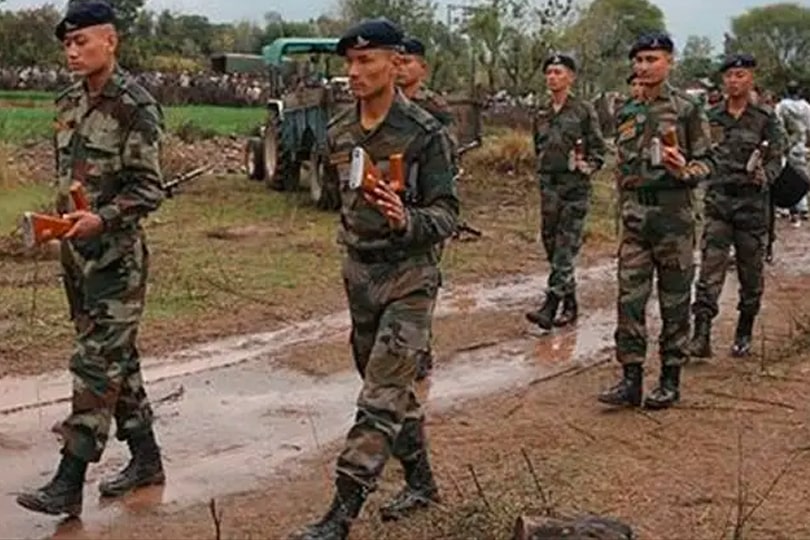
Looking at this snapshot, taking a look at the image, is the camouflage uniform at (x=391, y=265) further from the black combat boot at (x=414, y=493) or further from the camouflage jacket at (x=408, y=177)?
the black combat boot at (x=414, y=493)

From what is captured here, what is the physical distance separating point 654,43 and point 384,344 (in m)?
2.77

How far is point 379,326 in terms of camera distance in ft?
15.7

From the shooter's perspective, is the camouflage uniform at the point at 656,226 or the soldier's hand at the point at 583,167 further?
the soldier's hand at the point at 583,167

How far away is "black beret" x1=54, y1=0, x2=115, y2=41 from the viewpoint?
5062 mm

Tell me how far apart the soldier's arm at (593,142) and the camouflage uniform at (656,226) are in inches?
87.9

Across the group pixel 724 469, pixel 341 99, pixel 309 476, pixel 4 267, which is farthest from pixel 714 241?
pixel 341 99

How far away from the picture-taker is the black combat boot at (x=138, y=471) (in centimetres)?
548

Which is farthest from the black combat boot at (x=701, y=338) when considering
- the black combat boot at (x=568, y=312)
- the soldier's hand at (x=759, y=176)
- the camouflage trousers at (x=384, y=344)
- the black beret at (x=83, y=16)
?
the black beret at (x=83, y=16)

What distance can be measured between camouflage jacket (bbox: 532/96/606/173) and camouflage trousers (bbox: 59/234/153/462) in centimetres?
457

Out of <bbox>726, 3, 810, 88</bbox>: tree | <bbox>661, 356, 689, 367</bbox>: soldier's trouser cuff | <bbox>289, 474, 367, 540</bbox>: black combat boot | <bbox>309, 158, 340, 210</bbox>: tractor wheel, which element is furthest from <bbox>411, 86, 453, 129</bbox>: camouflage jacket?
<bbox>726, 3, 810, 88</bbox>: tree

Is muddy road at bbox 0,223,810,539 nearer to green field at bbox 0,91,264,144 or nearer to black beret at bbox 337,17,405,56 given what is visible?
black beret at bbox 337,17,405,56

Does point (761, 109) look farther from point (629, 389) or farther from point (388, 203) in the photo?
point (388, 203)

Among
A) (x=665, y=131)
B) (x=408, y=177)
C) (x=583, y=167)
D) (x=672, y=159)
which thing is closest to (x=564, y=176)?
(x=583, y=167)

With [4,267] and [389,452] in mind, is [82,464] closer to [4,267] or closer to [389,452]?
[389,452]
